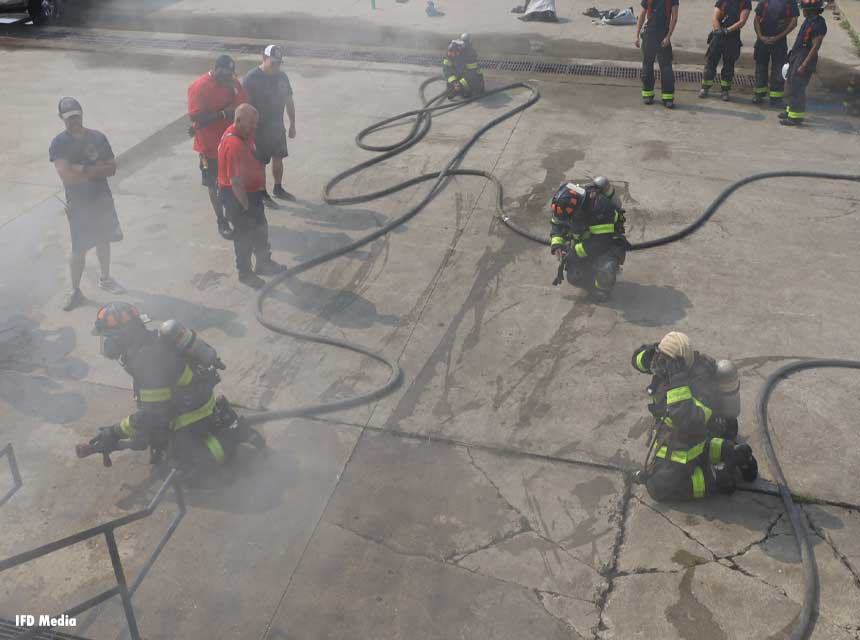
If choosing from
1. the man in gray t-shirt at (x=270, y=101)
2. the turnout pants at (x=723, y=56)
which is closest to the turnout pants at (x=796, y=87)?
the turnout pants at (x=723, y=56)

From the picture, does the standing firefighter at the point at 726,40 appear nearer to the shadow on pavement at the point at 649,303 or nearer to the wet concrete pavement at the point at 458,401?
the wet concrete pavement at the point at 458,401

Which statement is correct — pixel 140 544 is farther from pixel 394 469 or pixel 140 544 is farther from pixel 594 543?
pixel 594 543

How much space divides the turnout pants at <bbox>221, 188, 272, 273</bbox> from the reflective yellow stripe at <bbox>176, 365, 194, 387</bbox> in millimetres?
2408

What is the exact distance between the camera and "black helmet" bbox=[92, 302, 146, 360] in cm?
450

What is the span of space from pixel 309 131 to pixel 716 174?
5.27 m

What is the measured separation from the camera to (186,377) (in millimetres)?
4594

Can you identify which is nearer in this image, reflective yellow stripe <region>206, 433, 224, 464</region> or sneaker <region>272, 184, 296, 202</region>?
reflective yellow stripe <region>206, 433, 224, 464</region>

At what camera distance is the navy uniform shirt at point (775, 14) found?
10297mm

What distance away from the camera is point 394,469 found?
499 cm

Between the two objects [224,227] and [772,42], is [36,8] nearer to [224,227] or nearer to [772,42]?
[224,227]

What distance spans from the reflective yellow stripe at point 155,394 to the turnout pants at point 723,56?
31.4 ft

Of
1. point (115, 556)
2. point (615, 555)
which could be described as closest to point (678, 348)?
point (615, 555)

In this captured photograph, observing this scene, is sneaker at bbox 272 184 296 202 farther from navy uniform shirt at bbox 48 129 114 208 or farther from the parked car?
the parked car

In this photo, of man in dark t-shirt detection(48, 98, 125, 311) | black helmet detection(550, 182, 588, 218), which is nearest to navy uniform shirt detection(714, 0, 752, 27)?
black helmet detection(550, 182, 588, 218)
